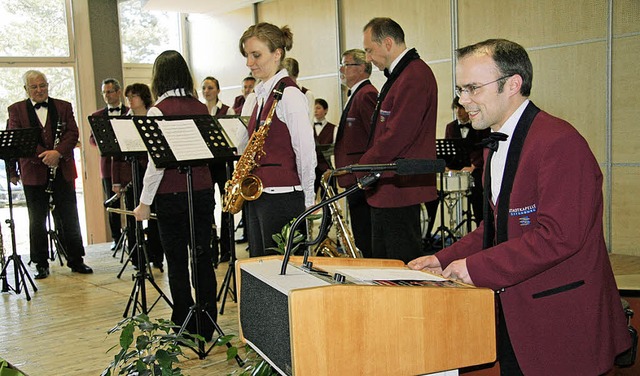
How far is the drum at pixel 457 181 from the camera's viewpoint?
21.3ft

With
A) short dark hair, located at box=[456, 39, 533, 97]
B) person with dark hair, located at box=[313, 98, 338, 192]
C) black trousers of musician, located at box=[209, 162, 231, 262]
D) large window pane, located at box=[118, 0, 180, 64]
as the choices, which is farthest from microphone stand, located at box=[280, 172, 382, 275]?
large window pane, located at box=[118, 0, 180, 64]

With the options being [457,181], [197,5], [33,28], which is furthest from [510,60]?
[197,5]

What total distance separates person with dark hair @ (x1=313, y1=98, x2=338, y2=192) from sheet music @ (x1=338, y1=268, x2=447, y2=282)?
12.9 feet

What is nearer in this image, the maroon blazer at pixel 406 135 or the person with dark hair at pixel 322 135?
the maroon blazer at pixel 406 135

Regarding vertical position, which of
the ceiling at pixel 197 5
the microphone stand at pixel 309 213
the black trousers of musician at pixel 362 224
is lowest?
the black trousers of musician at pixel 362 224

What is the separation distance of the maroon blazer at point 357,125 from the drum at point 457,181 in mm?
2076

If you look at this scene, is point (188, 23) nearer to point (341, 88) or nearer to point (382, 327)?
point (341, 88)

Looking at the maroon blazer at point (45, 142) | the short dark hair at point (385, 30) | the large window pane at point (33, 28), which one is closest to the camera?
the short dark hair at point (385, 30)

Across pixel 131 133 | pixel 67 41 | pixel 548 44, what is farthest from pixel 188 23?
pixel 131 133

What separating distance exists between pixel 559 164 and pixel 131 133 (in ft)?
10.9

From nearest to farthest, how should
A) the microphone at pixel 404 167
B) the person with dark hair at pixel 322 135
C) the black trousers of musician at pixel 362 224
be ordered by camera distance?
the microphone at pixel 404 167 < the black trousers of musician at pixel 362 224 < the person with dark hair at pixel 322 135

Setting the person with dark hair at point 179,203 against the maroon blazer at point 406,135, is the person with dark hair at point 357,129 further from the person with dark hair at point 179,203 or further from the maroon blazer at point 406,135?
the person with dark hair at point 179,203

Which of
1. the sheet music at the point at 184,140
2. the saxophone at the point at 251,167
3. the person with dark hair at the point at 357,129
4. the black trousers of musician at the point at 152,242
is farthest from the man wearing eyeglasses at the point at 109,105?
the saxophone at the point at 251,167

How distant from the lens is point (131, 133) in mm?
4492
